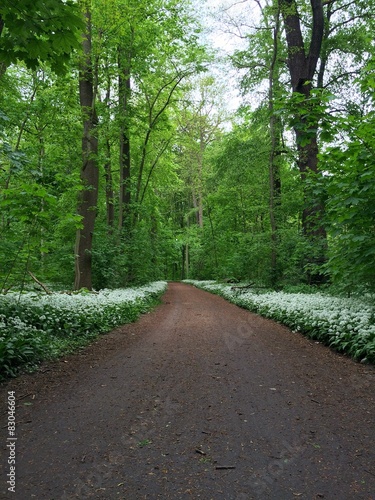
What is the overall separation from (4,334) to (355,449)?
4508 millimetres

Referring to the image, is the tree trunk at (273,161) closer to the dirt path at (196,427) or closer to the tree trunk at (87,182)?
the tree trunk at (87,182)

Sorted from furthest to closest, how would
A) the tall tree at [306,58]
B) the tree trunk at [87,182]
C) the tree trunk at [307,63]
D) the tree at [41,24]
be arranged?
the tall tree at [306,58] → the tree trunk at [307,63] → the tree trunk at [87,182] → the tree at [41,24]

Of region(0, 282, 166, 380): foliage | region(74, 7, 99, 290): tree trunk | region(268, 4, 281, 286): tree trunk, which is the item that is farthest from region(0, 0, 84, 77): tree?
region(268, 4, 281, 286): tree trunk

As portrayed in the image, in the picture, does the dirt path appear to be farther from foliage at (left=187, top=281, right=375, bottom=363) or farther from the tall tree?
the tall tree

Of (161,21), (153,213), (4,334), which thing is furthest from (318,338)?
(153,213)

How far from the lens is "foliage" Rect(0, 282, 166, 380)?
4.36 m

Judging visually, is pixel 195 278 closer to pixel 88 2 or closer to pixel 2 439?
pixel 88 2

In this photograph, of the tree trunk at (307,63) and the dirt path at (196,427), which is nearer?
the dirt path at (196,427)

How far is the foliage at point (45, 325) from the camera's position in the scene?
4355 mm

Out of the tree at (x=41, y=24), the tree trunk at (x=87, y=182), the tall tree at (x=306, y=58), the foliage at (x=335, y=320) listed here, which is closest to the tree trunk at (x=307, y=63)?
the tall tree at (x=306, y=58)

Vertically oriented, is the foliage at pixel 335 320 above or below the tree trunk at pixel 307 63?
below

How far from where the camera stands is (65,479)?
7.00 feet

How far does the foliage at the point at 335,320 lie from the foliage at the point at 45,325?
4.44m

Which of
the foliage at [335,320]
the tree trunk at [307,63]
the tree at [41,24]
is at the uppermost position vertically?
the tree trunk at [307,63]
